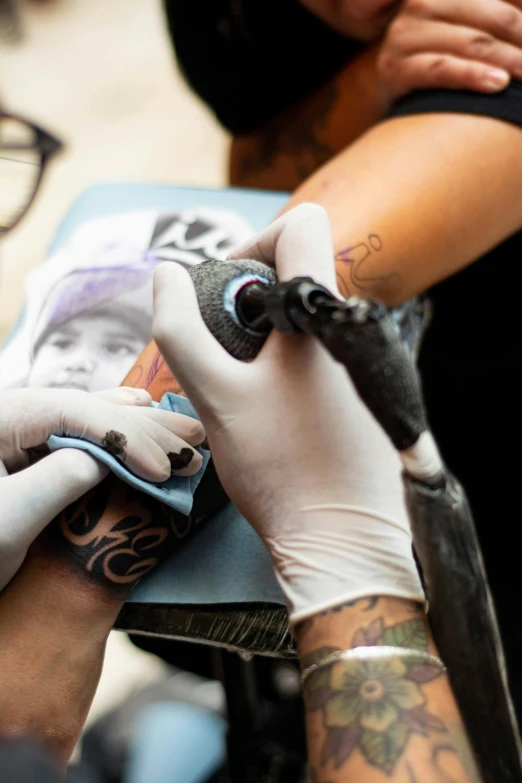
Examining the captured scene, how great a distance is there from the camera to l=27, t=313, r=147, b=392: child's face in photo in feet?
2.64

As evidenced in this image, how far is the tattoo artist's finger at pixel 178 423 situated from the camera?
2.20ft

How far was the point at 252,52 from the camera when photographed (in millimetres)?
1110

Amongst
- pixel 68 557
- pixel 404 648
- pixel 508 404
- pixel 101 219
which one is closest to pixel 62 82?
pixel 101 219

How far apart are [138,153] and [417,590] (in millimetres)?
2376

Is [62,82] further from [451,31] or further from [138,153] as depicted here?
[451,31]

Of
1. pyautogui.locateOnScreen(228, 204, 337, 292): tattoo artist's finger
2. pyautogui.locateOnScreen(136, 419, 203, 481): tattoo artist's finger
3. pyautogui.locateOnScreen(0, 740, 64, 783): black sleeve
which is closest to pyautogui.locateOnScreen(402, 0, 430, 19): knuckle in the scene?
pyautogui.locateOnScreen(228, 204, 337, 292): tattoo artist's finger

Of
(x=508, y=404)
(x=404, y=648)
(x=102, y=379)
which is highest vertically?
(x=102, y=379)

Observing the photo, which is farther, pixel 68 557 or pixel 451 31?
pixel 451 31

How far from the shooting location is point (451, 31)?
82cm

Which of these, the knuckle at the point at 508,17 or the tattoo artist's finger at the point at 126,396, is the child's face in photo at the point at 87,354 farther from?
the knuckle at the point at 508,17

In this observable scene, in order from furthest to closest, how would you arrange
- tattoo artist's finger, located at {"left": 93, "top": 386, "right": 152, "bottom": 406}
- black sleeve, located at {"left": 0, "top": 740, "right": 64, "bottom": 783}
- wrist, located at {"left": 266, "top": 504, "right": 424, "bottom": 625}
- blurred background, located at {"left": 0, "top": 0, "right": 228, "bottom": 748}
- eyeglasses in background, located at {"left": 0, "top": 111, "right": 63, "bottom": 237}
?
blurred background, located at {"left": 0, "top": 0, "right": 228, "bottom": 748}, eyeglasses in background, located at {"left": 0, "top": 111, "right": 63, "bottom": 237}, tattoo artist's finger, located at {"left": 93, "top": 386, "right": 152, "bottom": 406}, wrist, located at {"left": 266, "top": 504, "right": 424, "bottom": 625}, black sleeve, located at {"left": 0, "top": 740, "right": 64, "bottom": 783}

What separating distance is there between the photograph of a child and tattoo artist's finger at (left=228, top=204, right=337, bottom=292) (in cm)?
25

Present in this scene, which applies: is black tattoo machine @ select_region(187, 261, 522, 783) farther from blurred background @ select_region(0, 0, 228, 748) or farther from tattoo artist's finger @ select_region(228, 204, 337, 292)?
blurred background @ select_region(0, 0, 228, 748)

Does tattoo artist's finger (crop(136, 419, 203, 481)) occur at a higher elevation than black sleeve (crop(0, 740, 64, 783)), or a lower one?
higher
